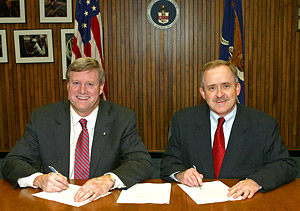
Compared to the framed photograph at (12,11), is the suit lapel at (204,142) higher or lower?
lower

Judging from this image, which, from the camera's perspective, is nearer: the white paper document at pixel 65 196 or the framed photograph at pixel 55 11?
the white paper document at pixel 65 196

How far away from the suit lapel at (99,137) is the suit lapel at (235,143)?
0.94 meters

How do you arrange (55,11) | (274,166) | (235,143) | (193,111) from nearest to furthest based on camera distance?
(274,166)
(235,143)
(193,111)
(55,11)

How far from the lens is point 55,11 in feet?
20.9

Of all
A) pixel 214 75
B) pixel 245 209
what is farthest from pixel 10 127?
pixel 245 209

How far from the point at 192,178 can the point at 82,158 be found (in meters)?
0.91

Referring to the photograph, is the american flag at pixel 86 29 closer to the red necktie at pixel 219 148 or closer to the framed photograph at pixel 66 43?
the framed photograph at pixel 66 43

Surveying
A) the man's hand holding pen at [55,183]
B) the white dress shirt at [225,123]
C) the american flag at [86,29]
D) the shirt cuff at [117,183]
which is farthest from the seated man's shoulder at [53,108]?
the american flag at [86,29]

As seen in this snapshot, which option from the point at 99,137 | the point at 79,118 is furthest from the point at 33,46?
the point at 99,137

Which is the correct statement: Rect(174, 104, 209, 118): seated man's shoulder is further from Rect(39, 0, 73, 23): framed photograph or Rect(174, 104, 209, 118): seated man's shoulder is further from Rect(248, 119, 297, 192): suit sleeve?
Rect(39, 0, 73, 23): framed photograph

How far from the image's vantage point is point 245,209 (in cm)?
166

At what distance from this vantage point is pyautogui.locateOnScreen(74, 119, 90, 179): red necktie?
8.00 feet

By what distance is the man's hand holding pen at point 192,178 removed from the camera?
2.00 meters

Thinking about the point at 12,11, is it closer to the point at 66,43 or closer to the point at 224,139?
the point at 66,43
